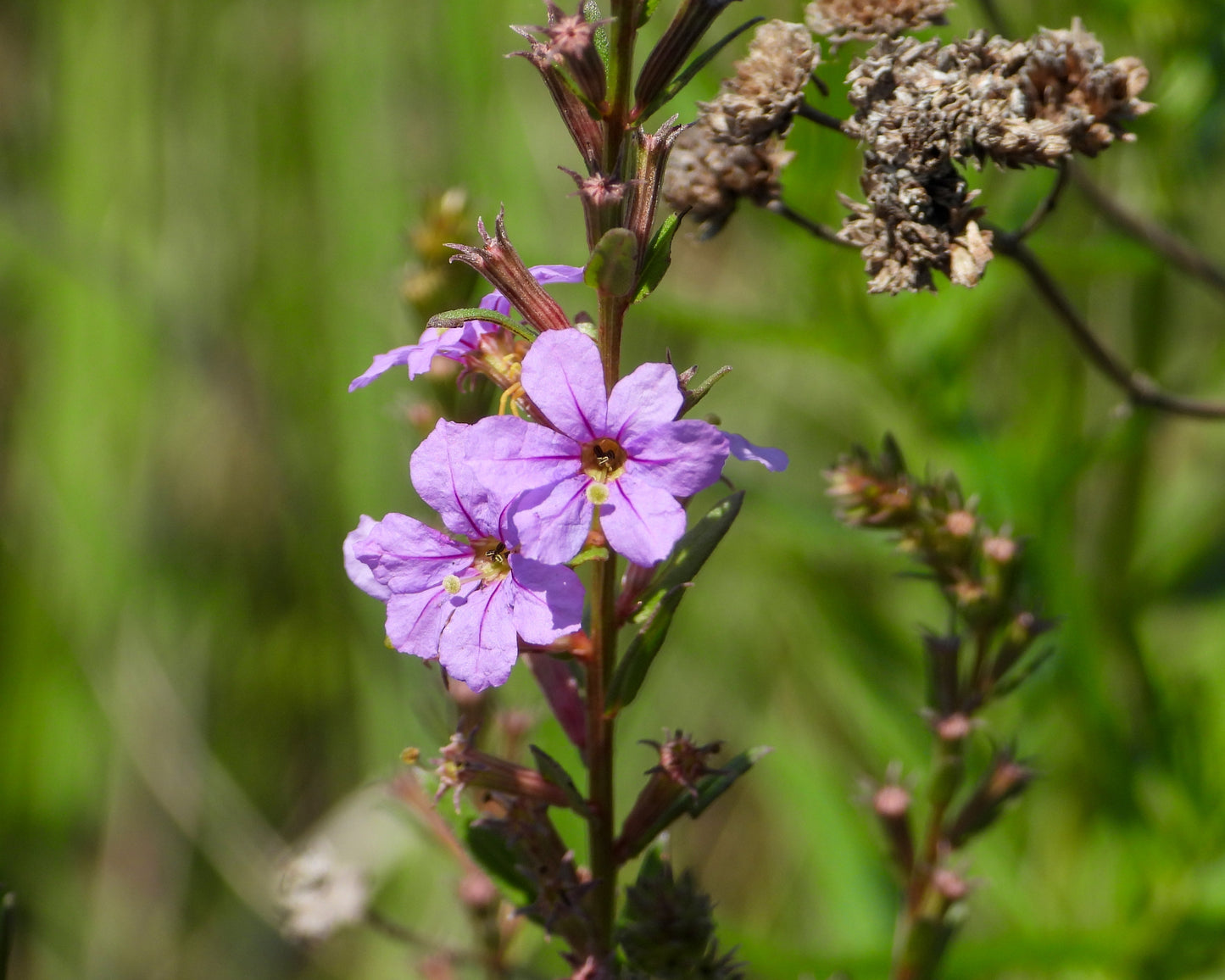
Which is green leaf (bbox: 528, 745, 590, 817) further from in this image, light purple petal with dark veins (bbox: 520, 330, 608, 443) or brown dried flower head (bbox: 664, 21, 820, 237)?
brown dried flower head (bbox: 664, 21, 820, 237)

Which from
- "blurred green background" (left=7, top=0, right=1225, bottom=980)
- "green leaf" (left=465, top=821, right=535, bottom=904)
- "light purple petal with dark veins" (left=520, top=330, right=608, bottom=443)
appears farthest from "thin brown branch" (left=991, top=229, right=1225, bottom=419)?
"green leaf" (left=465, top=821, right=535, bottom=904)

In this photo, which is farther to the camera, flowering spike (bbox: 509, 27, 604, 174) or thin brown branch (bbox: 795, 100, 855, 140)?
thin brown branch (bbox: 795, 100, 855, 140)

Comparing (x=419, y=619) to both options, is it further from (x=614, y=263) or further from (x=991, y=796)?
(x=991, y=796)

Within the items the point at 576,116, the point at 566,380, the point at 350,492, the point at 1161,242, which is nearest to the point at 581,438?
the point at 566,380

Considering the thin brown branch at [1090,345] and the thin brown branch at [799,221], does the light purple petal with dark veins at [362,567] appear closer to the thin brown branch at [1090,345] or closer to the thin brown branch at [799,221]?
the thin brown branch at [799,221]

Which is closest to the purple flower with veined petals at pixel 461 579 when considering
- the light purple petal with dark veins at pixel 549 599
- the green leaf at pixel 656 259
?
the light purple petal with dark veins at pixel 549 599

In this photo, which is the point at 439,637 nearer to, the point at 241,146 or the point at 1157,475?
the point at 1157,475

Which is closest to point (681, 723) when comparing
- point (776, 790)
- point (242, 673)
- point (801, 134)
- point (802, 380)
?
point (776, 790)
